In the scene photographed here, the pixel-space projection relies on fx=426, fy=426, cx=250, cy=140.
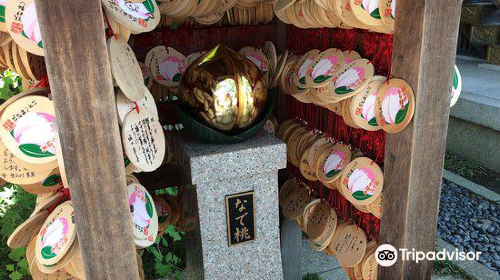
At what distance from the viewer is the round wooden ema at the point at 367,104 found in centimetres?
185

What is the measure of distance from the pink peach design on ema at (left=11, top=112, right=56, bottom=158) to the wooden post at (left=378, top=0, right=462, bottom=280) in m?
1.32

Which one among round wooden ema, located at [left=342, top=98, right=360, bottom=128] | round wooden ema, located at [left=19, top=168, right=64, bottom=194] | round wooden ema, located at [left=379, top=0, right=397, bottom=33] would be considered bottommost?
round wooden ema, located at [left=19, top=168, right=64, bottom=194]

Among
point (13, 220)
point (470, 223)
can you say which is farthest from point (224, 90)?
point (470, 223)

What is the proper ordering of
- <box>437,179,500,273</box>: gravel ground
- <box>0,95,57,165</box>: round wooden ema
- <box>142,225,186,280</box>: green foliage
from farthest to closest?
<box>437,179,500,273</box>: gravel ground
<box>142,225,186,280</box>: green foliage
<box>0,95,57,165</box>: round wooden ema

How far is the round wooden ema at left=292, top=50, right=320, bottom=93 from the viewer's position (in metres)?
2.29

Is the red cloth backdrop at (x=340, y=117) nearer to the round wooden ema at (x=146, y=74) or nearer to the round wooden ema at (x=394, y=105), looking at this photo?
the round wooden ema at (x=394, y=105)

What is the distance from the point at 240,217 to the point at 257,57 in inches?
38.9

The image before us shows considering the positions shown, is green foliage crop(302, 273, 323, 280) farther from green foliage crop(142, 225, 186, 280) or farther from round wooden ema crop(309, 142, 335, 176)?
round wooden ema crop(309, 142, 335, 176)

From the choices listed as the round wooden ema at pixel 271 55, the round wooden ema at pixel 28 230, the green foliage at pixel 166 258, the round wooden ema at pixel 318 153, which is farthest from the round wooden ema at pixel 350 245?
the green foliage at pixel 166 258

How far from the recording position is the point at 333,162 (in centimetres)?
227

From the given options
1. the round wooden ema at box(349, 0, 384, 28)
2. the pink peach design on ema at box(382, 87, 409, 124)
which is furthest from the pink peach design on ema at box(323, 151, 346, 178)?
the round wooden ema at box(349, 0, 384, 28)

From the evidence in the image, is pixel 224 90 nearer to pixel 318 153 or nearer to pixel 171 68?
pixel 171 68

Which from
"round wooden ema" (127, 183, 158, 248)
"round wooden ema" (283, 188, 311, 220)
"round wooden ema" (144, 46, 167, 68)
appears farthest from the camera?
"round wooden ema" (283, 188, 311, 220)

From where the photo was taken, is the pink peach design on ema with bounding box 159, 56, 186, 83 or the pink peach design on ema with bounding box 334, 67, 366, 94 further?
the pink peach design on ema with bounding box 159, 56, 186, 83
